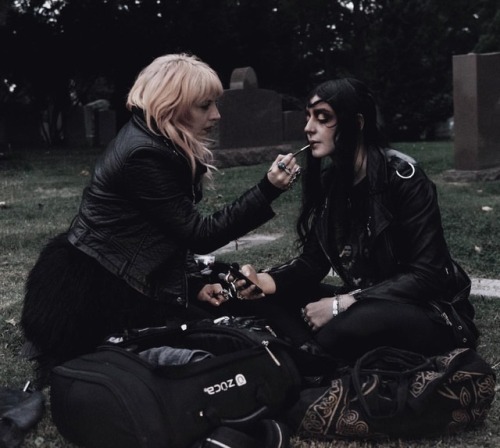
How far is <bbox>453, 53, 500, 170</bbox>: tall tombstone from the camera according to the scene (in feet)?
32.9

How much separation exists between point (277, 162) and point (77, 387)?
3.55 ft

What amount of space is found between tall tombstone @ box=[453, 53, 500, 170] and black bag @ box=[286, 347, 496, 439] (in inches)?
302

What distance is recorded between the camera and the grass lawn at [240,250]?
9.78 feet

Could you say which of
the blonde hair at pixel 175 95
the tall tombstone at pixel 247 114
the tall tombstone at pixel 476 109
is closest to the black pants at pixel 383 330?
the blonde hair at pixel 175 95

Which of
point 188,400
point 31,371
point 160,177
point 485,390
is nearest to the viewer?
point 188,400

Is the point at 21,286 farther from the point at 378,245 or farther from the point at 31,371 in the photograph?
the point at 378,245

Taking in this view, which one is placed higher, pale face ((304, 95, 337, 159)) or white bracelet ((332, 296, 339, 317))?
pale face ((304, 95, 337, 159))

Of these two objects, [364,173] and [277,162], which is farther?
[364,173]

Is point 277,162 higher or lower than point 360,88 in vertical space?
lower

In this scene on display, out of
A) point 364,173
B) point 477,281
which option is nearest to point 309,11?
point 477,281

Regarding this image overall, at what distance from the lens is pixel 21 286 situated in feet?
17.5

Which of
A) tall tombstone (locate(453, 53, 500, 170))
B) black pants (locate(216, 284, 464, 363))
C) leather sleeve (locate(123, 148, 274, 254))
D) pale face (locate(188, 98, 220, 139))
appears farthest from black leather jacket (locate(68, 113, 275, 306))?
tall tombstone (locate(453, 53, 500, 170))

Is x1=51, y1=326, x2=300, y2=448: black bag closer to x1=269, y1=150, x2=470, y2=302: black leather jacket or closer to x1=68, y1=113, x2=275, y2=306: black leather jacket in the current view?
x1=68, y1=113, x2=275, y2=306: black leather jacket

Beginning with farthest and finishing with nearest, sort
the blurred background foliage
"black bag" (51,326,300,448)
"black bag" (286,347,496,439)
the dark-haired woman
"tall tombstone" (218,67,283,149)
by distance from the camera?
the blurred background foliage
"tall tombstone" (218,67,283,149)
the dark-haired woman
"black bag" (286,347,496,439)
"black bag" (51,326,300,448)
